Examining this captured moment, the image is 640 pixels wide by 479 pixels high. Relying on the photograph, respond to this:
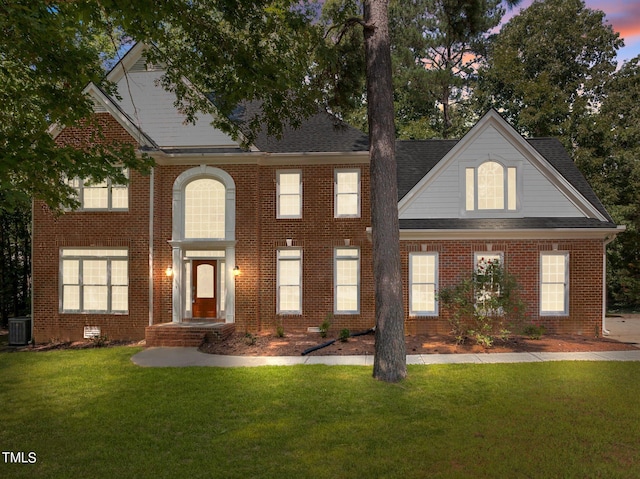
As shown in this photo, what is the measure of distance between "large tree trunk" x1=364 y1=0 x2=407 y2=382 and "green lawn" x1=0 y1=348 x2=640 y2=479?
1.02 meters

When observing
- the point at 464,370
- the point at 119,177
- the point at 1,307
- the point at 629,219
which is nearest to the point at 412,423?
the point at 464,370

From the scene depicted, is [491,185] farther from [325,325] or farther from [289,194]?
[325,325]

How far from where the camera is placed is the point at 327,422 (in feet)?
22.8

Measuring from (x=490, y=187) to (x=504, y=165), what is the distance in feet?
2.80

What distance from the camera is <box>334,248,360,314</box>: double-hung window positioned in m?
16.0

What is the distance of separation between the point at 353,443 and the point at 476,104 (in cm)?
3224

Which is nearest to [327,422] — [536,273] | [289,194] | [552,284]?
[289,194]

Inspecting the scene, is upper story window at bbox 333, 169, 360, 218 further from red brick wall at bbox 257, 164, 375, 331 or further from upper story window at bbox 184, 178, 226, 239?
upper story window at bbox 184, 178, 226, 239

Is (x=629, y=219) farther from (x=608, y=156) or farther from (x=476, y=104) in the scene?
(x=476, y=104)

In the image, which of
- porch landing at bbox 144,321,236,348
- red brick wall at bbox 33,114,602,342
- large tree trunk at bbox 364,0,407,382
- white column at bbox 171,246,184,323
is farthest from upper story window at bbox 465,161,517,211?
white column at bbox 171,246,184,323

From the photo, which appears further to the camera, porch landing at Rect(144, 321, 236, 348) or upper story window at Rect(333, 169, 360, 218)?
upper story window at Rect(333, 169, 360, 218)

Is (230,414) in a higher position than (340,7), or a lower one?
lower

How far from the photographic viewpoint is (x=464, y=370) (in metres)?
9.96

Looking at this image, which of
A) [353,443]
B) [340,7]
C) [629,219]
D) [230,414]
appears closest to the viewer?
[353,443]
